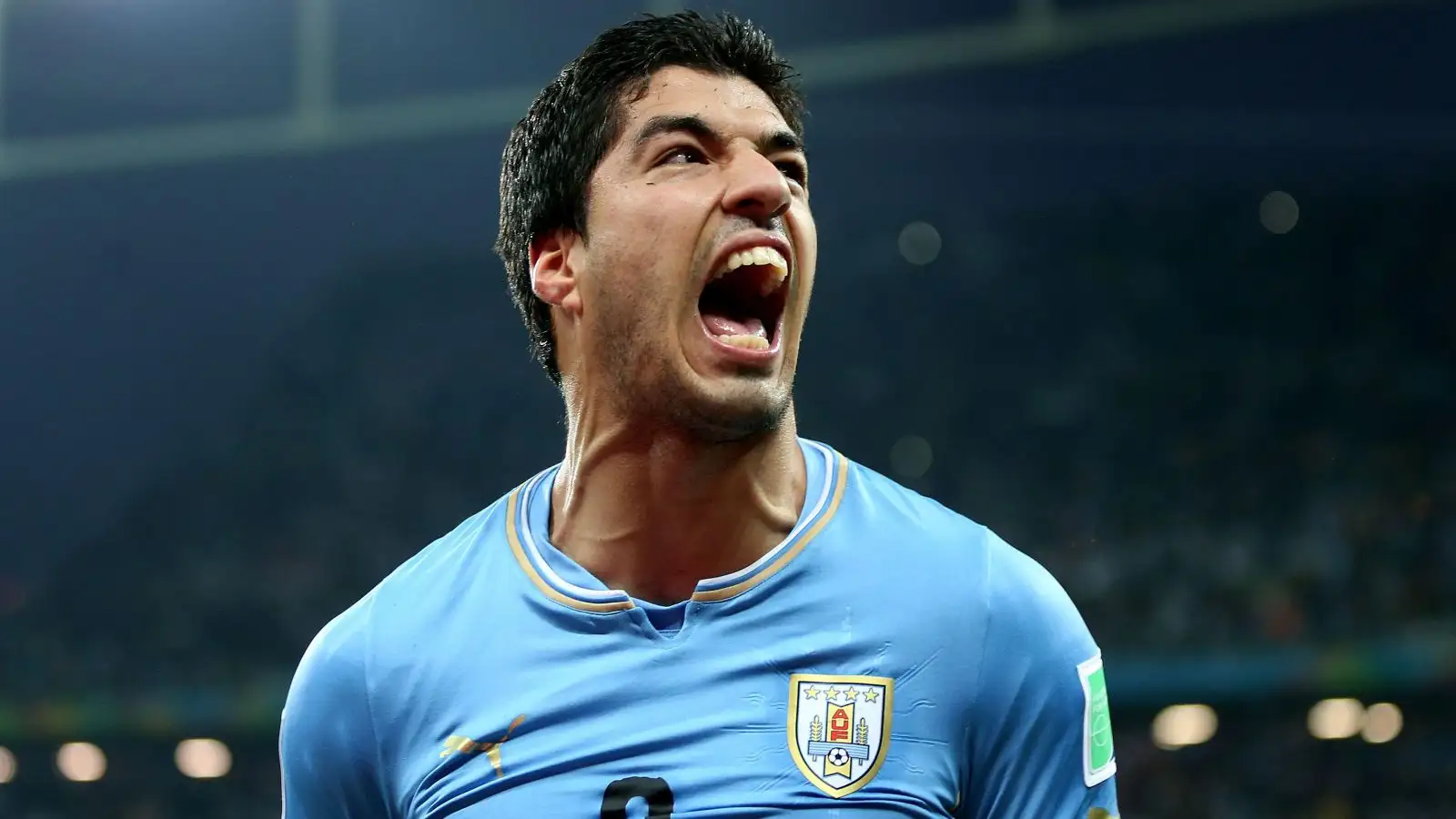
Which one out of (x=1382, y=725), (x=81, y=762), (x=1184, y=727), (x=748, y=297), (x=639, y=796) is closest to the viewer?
(x=639, y=796)

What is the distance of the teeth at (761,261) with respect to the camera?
1.84 m

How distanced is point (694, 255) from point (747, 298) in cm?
19

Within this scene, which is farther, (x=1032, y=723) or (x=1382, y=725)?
(x=1382, y=725)

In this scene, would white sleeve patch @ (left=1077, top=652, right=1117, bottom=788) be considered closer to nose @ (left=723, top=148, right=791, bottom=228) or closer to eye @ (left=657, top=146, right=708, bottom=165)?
nose @ (left=723, top=148, right=791, bottom=228)

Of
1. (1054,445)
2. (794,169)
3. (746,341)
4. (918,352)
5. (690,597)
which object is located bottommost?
(690,597)

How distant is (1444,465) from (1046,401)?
7.74 ft

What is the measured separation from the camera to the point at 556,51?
8594 mm

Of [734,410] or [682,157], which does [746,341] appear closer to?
[734,410]

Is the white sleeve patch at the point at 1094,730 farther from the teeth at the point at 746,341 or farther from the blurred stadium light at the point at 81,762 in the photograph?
the blurred stadium light at the point at 81,762

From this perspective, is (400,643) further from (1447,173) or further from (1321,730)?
(1447,173)

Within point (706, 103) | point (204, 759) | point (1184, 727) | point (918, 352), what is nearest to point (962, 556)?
point (706, 103)

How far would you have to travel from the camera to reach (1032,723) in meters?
1.76

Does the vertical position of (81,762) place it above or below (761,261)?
above

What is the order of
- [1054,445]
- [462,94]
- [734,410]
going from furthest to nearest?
[462,94]
[1054,445]
[734,410]
